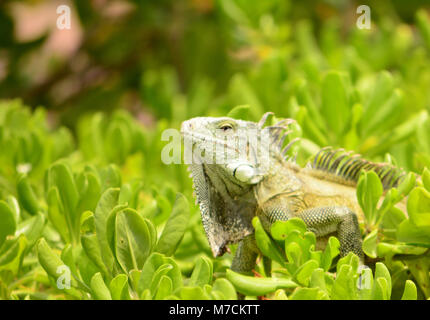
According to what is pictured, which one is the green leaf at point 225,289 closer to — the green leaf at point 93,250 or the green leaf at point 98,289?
the green leaf at point 98,289

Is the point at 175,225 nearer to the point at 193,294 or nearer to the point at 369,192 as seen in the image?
the point at 193,294

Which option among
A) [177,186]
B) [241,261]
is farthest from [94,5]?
[241,261]

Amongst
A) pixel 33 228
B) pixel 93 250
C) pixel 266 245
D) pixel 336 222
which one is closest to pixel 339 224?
pixel 336 222

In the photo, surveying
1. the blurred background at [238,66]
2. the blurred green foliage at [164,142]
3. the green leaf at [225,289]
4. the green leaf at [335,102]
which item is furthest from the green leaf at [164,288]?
the green leaf at [335,102]

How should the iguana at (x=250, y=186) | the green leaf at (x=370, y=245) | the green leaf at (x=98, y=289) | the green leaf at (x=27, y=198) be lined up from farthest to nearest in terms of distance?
the green leaf at (x=27, y=198) < the iguana at (x=250, y=186) < the green leaf at (x=370, y=245) < the green leaf at (x=98, y=289)

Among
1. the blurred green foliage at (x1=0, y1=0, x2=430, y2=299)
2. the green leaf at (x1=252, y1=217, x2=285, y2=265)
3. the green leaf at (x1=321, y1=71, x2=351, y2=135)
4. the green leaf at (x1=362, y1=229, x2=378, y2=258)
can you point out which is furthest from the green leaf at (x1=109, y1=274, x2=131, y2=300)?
the green leaf at (x1=321, y1=71, x2=351, y2=135)

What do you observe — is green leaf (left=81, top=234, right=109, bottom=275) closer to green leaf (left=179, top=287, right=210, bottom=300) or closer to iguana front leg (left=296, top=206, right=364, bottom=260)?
green leaf (left=179, top=287, right=210, bottom=300)
